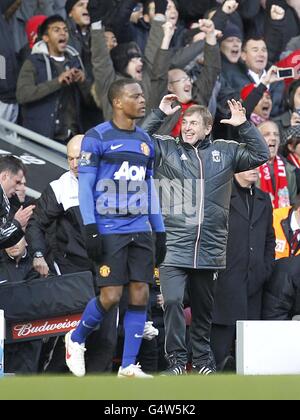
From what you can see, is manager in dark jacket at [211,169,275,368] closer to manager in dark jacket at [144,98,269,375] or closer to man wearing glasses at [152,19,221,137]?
manager in dark jacket at [144,98,269,375]

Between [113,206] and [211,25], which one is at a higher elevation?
[211,25]

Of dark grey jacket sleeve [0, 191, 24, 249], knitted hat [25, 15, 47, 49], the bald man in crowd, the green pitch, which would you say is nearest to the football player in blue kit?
dark grey jacket sleeve [0, 191, 24, 249]

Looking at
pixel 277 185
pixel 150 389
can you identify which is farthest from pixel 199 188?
pixel 150 389

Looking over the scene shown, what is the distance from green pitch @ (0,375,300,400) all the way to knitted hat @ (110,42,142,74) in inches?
261

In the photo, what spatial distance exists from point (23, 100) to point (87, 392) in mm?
7058

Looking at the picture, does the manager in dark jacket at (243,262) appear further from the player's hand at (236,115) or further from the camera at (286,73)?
the camera at (286,73)

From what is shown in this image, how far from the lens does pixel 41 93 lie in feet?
46.2

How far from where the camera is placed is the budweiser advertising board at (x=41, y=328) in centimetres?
1091

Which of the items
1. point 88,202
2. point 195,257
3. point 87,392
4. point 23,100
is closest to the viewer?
point 87,392

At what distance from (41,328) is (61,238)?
39.8 inches

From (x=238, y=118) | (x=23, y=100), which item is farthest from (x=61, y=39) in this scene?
(x=238, y=118)

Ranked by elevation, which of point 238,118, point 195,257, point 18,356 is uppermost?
point 238,118
